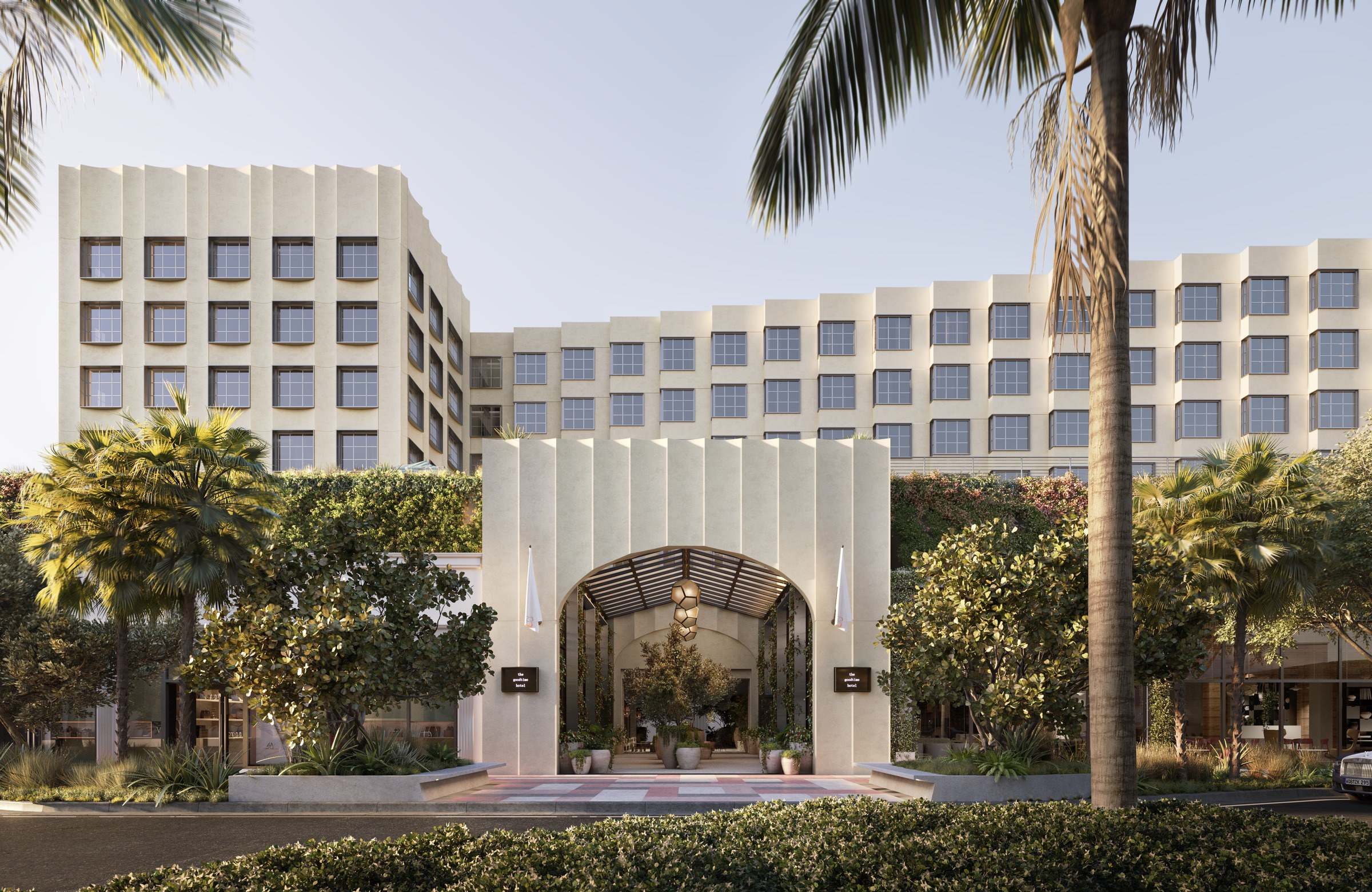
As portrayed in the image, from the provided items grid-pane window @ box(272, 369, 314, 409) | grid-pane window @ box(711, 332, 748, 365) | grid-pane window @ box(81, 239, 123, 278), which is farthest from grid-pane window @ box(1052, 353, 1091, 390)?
grid-pane window @ box(81, 239, 123, 278)

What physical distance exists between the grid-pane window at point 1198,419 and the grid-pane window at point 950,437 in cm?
930

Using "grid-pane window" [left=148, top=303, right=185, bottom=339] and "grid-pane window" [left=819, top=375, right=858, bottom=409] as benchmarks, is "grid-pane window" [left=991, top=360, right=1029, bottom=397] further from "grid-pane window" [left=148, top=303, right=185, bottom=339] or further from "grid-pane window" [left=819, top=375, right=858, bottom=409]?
"grid-pane window" [left=148, top=303, right=185, bottom=339]

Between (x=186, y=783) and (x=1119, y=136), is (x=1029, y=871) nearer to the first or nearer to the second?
(x=1119, y=136)

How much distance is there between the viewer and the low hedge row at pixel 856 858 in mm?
6711

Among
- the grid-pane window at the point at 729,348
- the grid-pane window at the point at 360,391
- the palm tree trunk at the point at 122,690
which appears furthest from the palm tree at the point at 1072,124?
the grid-pane window at the point at 729,348

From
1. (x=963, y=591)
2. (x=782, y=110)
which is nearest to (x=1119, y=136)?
(x=782, y=110)

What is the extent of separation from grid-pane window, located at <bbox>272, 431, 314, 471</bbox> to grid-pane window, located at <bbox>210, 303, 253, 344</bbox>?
4213mm

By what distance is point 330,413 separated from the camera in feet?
136

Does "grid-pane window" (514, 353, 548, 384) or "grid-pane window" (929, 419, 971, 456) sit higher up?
"grid-pane window" (514, 353, 548, 384)

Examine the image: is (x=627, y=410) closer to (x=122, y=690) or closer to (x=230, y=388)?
(x=230, y=388)

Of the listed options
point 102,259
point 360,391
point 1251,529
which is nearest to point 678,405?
point 360,391

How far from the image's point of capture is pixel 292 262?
4141 centimetres

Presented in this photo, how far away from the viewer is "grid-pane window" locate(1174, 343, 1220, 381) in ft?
149

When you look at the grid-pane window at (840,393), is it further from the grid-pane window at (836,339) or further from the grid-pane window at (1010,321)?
the grid-pane window at (1010,321)
